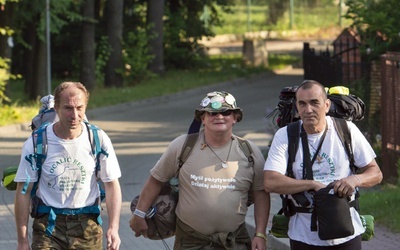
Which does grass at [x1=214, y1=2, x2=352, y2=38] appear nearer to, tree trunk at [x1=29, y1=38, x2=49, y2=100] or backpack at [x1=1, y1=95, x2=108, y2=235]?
tree trunk at [x1=29, y1=38, x2=49, y2=100]

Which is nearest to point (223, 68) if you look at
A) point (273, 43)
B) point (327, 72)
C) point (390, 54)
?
point (273, 43)

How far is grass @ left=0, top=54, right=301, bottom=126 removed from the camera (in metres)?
23.3

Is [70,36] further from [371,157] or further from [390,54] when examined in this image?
[371,157]

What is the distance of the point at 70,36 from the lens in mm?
33062

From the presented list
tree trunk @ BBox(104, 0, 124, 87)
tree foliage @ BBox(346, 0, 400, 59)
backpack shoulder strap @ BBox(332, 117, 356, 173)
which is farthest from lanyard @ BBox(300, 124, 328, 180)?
tree trunk @ BBox(104, 0, 124, 87)

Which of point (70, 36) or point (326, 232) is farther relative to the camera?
point (70, 36)

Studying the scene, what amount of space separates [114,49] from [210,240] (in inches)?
937

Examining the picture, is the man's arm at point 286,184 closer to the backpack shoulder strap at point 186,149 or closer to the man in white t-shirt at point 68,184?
the backpack shoulder strap at point 186,149

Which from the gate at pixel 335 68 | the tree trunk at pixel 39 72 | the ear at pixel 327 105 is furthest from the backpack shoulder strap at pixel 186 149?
the tree trunk at pixel 39 72

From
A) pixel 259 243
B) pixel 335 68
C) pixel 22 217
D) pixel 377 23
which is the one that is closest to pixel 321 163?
pixel 259 243

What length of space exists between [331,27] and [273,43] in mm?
5920

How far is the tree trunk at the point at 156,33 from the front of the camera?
32438mm

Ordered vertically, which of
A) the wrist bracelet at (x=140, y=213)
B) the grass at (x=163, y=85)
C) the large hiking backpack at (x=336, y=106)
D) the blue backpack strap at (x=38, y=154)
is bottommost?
the grass at (x=163, y=85)

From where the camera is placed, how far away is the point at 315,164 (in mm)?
6574
